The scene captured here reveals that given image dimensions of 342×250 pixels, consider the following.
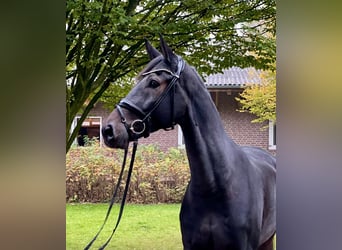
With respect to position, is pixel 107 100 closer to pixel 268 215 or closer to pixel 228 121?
pixel 228 121

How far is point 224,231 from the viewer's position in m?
1.60

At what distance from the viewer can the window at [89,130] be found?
251 centimetres

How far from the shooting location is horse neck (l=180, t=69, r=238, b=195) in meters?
1.56

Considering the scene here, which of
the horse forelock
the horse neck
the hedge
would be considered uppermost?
the horse forelock

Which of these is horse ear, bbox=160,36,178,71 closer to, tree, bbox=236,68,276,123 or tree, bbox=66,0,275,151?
tree, bbox=66,0,275,151

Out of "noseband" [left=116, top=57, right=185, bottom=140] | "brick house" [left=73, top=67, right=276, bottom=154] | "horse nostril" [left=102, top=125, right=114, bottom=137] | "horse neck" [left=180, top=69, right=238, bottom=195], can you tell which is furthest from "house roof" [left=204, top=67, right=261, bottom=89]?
"horse nostril" [left=102, top=125, right=114, bottom=137]

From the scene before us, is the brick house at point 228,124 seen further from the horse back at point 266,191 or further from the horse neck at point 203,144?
the horse neck at point 203,144

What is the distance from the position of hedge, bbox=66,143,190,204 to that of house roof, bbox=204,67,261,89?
46 cm

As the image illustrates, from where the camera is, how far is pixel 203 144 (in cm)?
157

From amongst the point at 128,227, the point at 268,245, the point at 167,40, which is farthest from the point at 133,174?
the point at 268,245

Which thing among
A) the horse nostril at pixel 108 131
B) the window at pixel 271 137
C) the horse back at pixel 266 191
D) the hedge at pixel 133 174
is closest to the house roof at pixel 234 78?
the window at pixel 271 137

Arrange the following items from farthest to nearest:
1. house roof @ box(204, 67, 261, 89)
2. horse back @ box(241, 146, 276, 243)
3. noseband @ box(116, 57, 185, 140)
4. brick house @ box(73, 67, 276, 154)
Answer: house roof @ box(204, 67, 261, 89) → brick house @ box(73, 67, 276, 154) → horse back @ box(241, 146, 276, 243) → noseband @ box(116, 57, 185, 140)
